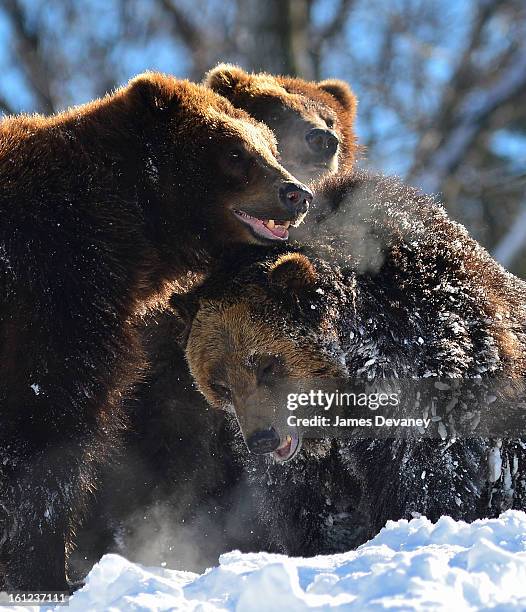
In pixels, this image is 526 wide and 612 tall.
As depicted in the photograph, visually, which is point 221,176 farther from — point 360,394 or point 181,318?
point 360,394

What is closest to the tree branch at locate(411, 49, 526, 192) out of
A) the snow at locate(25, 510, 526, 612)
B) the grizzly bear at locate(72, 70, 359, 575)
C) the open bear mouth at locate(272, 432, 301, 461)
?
the grizzly bear at locate(72, 70, 359, 575)

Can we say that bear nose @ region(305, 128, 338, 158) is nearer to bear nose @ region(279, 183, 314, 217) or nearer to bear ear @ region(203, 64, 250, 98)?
bear ear @ region(203, 64, 250, 98)

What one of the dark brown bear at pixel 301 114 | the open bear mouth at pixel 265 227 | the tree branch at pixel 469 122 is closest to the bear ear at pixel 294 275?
the open bear mouth at pixel 265 227

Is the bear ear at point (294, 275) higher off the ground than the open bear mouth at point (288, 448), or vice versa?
the bear ear at point (294, 275)

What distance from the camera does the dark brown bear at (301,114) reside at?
673cm

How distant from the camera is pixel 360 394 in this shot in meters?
5.13

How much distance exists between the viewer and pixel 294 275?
16.6 feet

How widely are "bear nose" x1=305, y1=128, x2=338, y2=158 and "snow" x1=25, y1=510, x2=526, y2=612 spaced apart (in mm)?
3183

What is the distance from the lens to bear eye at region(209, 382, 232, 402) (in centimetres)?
529

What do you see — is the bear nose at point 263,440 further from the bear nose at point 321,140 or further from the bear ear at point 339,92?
the bear ear at point 339,92

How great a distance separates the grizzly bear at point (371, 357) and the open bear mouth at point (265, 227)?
0.10 metres

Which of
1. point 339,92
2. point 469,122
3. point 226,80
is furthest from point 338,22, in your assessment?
point 226,80

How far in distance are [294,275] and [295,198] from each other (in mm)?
365

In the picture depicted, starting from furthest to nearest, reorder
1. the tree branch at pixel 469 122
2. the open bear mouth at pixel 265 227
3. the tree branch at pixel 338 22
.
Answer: the tree branch at pixel 338 22, the tree branch at pixel 469 122, the open bear mouth at pixel 265 227
